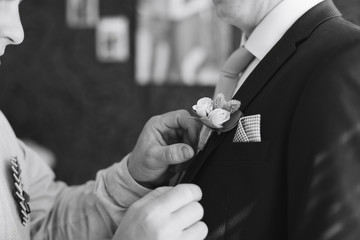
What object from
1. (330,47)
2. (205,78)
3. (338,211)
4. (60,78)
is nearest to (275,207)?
(338,211)

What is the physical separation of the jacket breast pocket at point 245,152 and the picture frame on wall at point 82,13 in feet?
12.2

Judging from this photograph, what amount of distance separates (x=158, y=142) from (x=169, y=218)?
1.67 feet

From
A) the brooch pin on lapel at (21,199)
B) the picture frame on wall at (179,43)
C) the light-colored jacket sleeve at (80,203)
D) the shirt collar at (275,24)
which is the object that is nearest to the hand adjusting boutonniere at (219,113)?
the shirt collar at (275,24)

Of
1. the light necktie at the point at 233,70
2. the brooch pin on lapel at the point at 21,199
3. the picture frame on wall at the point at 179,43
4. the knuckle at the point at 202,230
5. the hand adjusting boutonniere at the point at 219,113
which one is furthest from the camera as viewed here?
the picture frame on wall at the point at 179,43

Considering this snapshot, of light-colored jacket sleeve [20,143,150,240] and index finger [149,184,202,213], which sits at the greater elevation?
index finger [149,184,202,213]

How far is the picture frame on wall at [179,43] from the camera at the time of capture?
166 inches

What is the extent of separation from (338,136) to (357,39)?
0.25 meters

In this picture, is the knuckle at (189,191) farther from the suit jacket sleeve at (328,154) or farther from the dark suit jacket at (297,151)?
the suit jacket sleeve at (328,154)

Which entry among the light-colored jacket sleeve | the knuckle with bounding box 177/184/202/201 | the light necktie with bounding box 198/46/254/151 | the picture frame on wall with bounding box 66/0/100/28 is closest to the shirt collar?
the light necktie with bounding box 198/46/254/151

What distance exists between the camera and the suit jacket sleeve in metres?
1.07

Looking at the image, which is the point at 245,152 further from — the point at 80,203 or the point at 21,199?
the point at 80,203

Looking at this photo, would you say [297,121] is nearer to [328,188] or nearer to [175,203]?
[328,188]

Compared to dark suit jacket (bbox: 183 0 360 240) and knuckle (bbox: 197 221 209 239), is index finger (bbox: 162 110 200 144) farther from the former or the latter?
knuckle (bbox: 197 221 209 239)

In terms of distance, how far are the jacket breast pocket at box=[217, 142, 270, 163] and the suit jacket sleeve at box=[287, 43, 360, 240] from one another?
8 centimetres
